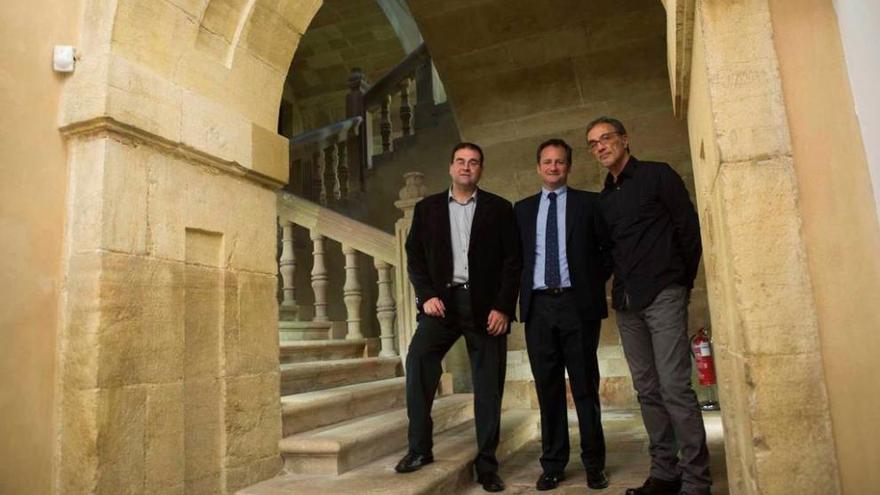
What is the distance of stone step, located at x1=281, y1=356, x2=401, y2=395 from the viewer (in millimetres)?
3408

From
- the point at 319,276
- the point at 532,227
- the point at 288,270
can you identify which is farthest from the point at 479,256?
the point at 288,270

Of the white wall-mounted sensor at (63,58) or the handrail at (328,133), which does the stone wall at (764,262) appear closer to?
the white wall-mounted sensor at (63,58)

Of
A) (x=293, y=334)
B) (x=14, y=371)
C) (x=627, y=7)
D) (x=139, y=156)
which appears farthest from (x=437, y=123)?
(x=14, y=371)

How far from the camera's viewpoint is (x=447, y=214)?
274 centimetres

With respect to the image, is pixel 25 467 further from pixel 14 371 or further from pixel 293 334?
pixel 293 334

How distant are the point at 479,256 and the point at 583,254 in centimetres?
44

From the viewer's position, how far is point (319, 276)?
4.58 metres

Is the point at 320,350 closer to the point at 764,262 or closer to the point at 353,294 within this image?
the point at 353,294

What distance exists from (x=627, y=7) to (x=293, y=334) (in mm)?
3467

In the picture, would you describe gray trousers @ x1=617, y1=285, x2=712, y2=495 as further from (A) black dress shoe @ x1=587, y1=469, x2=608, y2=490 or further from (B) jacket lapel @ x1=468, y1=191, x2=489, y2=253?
(B) jacket lapel @ x1=468, y1=191, x2=489, y2=253

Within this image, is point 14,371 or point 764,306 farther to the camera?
A: point 14,371

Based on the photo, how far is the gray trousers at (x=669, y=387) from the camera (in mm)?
2127

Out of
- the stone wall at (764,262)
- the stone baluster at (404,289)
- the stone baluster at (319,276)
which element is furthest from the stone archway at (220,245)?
the stone baluster at (319,276)

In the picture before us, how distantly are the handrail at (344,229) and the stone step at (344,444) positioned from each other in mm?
1398
